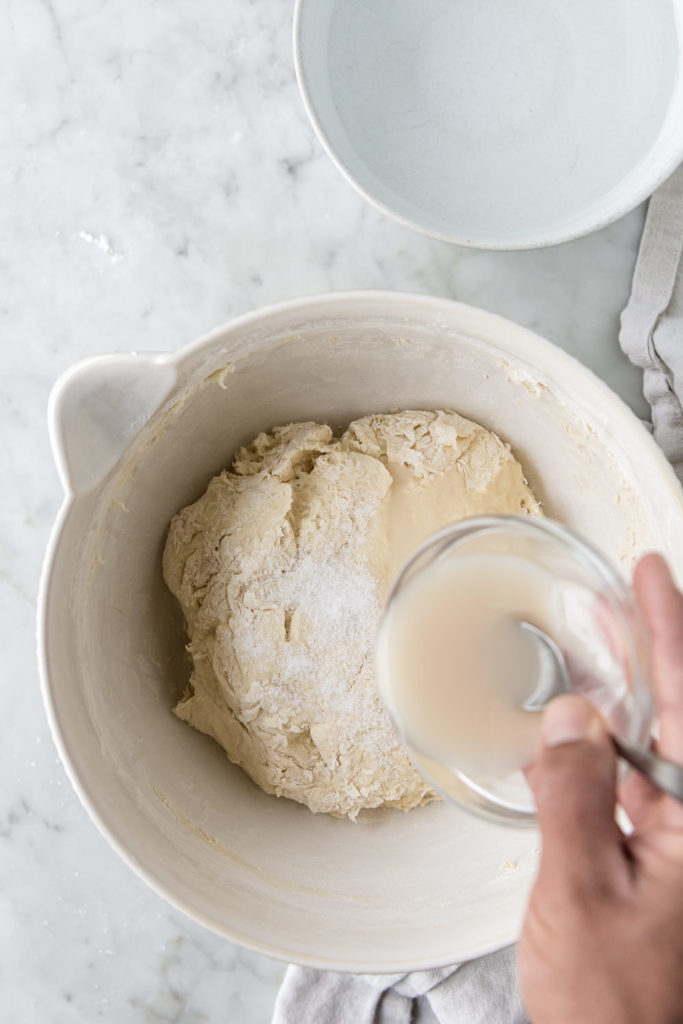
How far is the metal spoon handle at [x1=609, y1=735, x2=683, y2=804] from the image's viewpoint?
0.66 m

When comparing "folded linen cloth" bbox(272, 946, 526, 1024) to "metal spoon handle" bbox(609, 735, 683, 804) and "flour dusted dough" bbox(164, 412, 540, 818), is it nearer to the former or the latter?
"flour dusted dough" bbox(164, 412, 540, 818)

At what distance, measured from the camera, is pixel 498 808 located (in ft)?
2.87

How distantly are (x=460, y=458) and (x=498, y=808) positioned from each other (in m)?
0.48

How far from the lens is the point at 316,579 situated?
3.67 feet

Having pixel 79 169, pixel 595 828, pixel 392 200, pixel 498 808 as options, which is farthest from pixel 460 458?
pixel 79 169

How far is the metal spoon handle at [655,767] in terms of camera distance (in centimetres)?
66

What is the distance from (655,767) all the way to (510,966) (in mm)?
689

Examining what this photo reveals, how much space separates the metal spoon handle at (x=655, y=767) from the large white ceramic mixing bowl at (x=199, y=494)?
1.11ft

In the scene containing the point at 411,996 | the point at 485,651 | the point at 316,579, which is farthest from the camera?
the point at 411,996

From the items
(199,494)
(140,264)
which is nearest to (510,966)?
(199,494)

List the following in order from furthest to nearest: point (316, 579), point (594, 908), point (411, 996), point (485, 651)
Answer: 1. point (411, 996)
2. point (316, 579)
3. point (485, 651)
4. point (594, 908)

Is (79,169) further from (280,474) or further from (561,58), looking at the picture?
(561,58)

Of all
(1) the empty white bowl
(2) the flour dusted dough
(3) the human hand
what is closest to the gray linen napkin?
(1) the empty white bowl

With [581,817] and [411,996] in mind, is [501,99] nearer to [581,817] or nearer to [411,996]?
[581,817]
